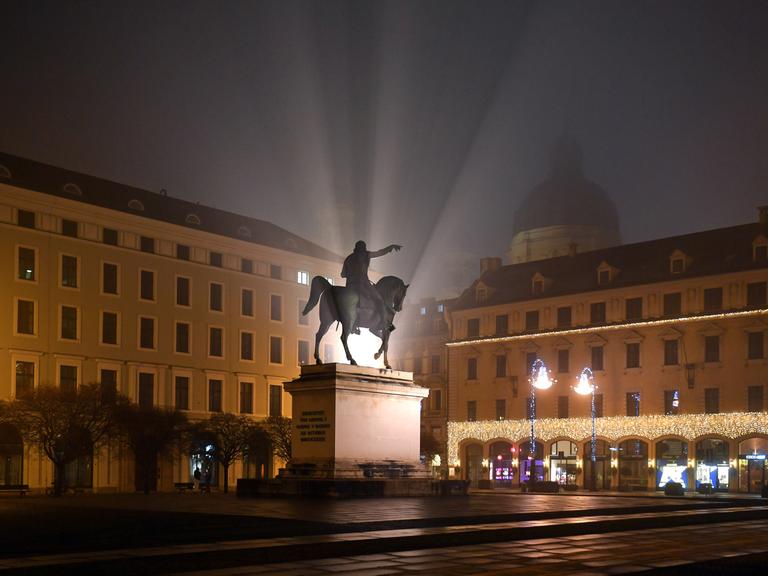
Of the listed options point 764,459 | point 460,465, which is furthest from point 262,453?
point 764,459

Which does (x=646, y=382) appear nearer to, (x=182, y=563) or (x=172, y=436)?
(x=172, y=436)

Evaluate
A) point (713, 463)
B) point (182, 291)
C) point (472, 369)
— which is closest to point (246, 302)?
point (182, 291)

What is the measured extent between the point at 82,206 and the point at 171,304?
9.76 metres

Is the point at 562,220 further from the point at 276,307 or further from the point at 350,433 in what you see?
the point at 350,433

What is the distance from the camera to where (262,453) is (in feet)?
250

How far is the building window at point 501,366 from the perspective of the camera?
8575 cm

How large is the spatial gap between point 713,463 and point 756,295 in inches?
442

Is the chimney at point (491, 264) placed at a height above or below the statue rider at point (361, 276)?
above

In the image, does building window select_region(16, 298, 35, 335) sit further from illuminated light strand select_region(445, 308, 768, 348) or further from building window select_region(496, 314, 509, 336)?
building window select_region(496, 314, 509, 336)


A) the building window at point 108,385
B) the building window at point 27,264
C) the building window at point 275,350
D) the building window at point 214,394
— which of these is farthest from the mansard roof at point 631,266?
the building window at point 27,264

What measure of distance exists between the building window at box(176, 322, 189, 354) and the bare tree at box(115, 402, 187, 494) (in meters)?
9.50

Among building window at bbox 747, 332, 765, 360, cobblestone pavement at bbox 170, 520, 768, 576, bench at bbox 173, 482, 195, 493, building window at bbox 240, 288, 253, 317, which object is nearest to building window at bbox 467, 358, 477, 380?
building window at bbox 240, 288, 253, 317

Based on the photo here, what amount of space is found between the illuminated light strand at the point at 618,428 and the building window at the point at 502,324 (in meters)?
7.03

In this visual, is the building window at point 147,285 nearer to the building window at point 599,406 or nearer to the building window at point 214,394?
the building window at point 214,394
